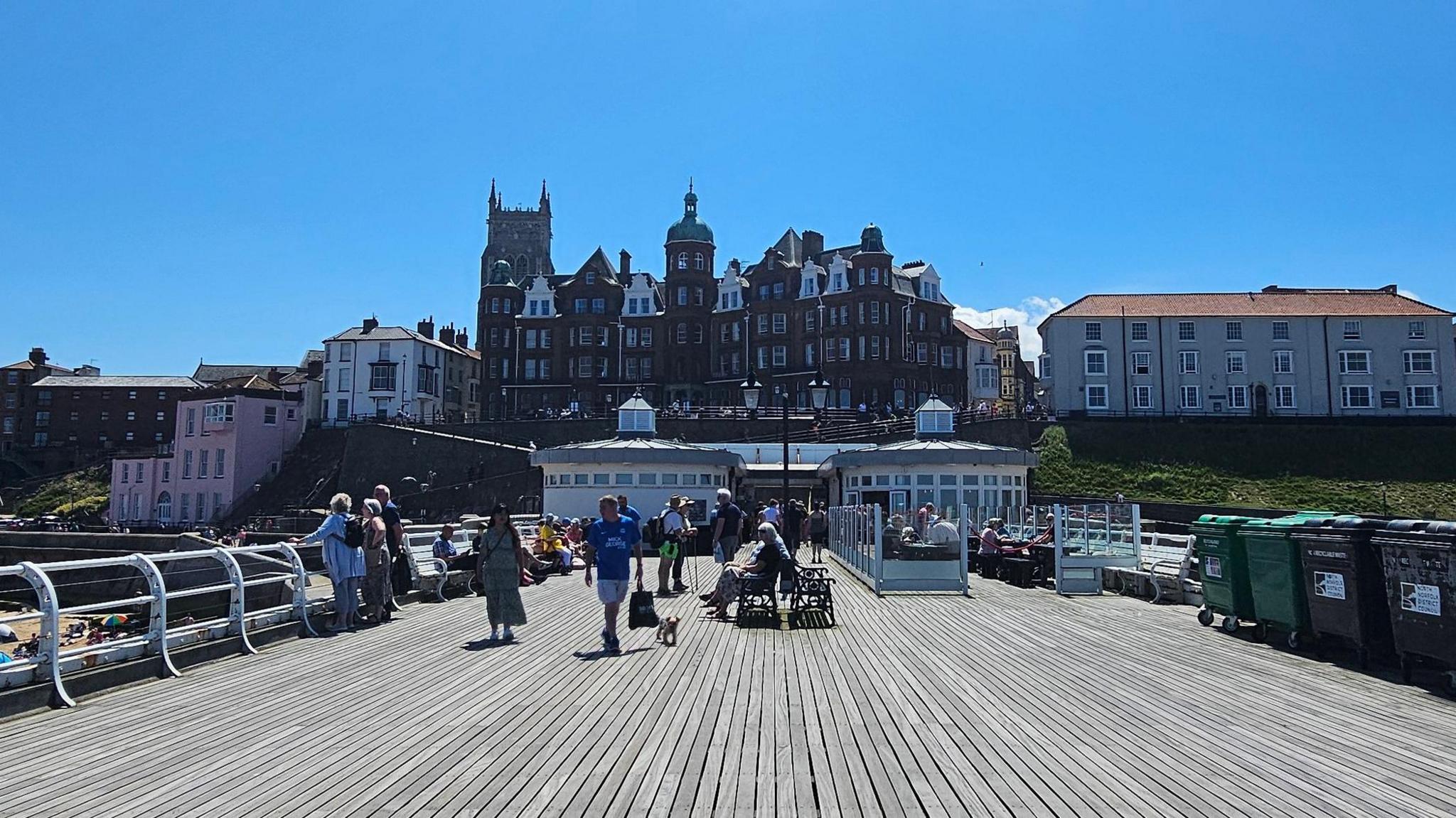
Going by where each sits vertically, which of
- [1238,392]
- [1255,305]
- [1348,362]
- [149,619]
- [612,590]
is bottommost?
[149,619]

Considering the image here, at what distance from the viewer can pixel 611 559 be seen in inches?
445

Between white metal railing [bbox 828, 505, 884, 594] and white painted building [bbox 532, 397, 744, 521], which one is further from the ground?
white painted building [bbox 532, 397, 744, 521]

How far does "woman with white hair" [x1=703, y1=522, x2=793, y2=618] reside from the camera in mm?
13336

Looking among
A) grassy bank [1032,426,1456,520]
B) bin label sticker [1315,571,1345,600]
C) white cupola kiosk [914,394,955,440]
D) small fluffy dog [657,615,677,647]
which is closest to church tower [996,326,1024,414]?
grassy bank [1032,426,1456,520]

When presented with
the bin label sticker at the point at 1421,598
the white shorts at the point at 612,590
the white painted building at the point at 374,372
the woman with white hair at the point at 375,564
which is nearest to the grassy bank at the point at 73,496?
the white painted building at the point at 374,372

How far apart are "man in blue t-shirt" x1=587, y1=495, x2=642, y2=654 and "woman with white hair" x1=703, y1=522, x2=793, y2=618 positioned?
2.17 metres

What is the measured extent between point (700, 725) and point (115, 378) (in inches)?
4007

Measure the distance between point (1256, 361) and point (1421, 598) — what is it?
59.0 metres

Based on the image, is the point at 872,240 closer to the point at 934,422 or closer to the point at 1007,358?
the point at 934,422

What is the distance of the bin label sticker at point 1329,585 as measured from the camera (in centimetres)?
1037

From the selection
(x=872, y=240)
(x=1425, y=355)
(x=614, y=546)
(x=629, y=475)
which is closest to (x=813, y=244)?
(x=872, y=240)

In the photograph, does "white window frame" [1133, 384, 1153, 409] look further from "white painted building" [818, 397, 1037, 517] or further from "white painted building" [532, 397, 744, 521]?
"white painted building" [532, 397, 744, 521]

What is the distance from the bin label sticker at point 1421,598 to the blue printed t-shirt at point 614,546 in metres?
7.29

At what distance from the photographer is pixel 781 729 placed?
7352 mm
